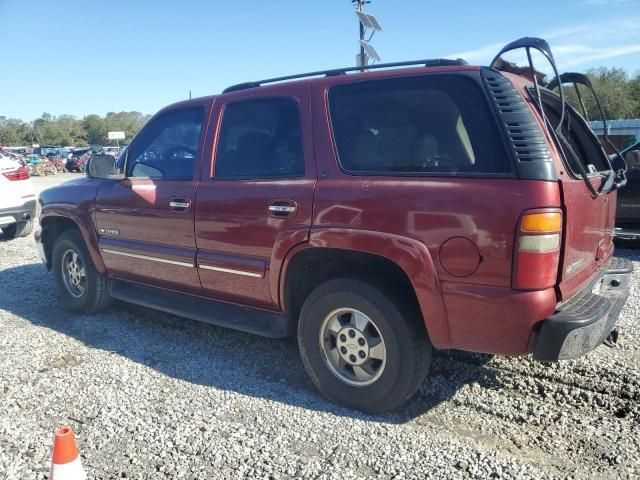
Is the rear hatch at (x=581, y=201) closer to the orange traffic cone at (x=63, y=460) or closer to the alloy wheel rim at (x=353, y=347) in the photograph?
the alloy wheel rim at (x=353, y=347)

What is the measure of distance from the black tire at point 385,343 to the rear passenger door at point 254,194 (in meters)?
0.36

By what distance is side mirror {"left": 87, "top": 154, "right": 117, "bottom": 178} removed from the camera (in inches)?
176

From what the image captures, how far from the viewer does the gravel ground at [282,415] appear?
2.64 m

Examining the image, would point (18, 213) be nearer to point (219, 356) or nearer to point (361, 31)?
point (219, 356)

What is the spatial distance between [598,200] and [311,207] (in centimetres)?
170

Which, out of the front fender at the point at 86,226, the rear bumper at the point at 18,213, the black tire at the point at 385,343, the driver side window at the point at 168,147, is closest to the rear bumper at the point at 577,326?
the black tire at the point at 385,343

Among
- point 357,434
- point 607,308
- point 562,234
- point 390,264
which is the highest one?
point 562,234

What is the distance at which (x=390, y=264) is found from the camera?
116 inches

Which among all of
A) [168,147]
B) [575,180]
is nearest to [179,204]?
Answer: [168,147]

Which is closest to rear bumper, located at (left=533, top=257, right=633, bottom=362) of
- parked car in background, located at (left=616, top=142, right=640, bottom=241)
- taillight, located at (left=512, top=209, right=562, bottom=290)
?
taillight, located at (left=512, top=209, right=562, bottom=290)

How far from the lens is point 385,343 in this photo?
2975 millimetres

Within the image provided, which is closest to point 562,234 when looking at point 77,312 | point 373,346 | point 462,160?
point 462,160

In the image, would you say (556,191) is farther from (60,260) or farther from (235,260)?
(60,260)

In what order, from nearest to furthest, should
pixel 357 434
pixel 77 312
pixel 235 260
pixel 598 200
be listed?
pixel 357 434
pixel 598 200
pixel 235 260
pixel 77 312
